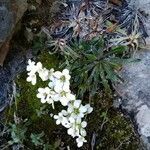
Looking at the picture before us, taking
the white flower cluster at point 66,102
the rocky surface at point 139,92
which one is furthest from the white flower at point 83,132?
the rocky surface at point 139,92

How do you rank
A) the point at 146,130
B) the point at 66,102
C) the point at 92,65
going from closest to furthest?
the point at 66,102 < the point at 146,130 < the point at 92,65

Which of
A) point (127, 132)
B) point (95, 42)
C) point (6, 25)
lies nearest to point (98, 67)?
point (95, 42)

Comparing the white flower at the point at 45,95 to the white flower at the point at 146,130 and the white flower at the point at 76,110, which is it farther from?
the white flower at the point at 146,130

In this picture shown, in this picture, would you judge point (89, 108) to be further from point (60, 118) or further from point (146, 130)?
point (146, 130)

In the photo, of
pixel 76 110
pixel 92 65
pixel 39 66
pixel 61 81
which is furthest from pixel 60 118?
pixel 92 65

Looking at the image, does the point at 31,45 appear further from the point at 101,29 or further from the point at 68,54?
Result: the point at 101,29

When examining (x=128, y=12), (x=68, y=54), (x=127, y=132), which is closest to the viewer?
(x=127, y=132)
